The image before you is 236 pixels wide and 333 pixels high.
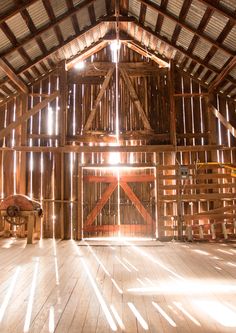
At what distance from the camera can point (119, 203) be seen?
38.9 feet

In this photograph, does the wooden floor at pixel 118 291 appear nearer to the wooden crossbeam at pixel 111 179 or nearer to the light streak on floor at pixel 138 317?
the light streak on floor at pixel 138 317

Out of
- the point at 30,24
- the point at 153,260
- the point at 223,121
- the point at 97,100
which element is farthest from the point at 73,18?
the point at 153,260

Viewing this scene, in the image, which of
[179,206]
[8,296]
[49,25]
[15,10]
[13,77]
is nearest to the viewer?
[8,296]

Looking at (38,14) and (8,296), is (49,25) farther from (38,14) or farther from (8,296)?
(8,296)

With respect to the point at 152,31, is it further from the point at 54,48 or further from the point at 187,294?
the point at 187,294

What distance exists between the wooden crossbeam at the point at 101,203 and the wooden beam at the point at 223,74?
4.55 m

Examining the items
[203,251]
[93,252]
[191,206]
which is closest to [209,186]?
[191,206]

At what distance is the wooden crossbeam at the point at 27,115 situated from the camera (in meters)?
11.3

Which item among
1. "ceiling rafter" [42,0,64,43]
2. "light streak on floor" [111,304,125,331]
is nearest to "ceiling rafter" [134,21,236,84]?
"ceiling rafter" [42,0,64,43]

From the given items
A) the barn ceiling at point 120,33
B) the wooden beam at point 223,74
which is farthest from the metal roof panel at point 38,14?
the wooden beam at point 223,74

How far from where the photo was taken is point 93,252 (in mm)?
8547

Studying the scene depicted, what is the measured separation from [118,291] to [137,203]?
277 inches

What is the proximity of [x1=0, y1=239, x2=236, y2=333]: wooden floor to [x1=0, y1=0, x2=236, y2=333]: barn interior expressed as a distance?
1697mm

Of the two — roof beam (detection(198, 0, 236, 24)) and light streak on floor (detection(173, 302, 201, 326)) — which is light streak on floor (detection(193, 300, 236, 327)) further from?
roof beam (detection(198, 0, 236, 24))
